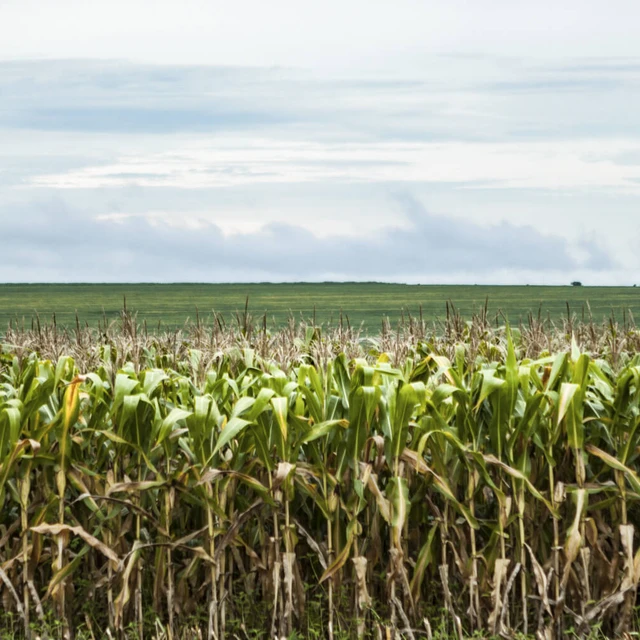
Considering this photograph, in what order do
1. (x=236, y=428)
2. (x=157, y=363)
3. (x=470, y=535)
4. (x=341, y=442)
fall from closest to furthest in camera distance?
(x=236, y=428) → (x=341, y=442) → (x=470, y=535) → (x=157, y=363)

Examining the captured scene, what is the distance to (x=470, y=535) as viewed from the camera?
5.20 metres

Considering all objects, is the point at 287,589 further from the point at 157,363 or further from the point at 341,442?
the point at 157,363

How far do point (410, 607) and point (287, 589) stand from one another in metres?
A: 0.78

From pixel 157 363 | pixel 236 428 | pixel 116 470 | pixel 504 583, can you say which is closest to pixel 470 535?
pixel 504 583

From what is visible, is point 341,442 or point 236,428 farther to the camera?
point 341,442

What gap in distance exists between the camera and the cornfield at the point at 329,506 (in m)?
4.83

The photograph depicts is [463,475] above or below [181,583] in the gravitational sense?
above

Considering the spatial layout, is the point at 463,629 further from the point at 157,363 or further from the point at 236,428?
the point at 157,363

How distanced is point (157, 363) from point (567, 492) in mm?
6165

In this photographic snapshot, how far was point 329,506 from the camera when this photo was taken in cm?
485

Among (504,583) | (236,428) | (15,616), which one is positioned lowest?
(15,616)

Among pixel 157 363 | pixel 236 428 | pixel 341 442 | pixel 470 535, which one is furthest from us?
pixel 157 363

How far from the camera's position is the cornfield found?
15.8 ft

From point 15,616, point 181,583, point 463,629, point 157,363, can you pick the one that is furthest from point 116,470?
point 157,363
